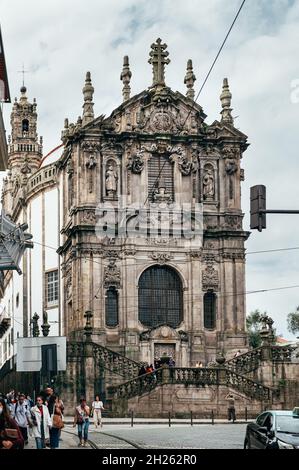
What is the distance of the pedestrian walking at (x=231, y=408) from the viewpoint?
45.3 meters

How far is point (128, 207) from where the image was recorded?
5562 centimetres

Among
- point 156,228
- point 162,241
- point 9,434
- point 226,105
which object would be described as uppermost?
point 226,105

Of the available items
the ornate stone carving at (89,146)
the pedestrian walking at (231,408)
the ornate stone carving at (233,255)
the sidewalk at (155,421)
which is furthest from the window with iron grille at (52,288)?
the pedestrian walking at (231,408)

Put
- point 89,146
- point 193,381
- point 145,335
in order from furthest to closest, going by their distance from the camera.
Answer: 1. point 89,146
2. point 145,335
3. point 193,381

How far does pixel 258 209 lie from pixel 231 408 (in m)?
22.9

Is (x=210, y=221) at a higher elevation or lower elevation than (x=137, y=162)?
lower

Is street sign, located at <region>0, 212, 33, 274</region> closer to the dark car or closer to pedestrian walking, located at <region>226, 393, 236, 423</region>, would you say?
the dark car

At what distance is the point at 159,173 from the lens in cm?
5669

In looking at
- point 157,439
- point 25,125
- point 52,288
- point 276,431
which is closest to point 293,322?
point 25,125

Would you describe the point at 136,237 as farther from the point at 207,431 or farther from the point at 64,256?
the point at 207,431

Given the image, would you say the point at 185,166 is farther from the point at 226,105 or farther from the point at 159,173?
the point at 226,105

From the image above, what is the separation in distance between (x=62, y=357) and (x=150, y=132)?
30.9 metres

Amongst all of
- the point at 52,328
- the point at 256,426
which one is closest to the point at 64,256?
the point at 52,328

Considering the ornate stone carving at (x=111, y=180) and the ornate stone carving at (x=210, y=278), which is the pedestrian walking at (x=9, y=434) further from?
the ornate stone carving at (x=210, y=278)
